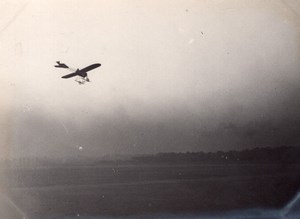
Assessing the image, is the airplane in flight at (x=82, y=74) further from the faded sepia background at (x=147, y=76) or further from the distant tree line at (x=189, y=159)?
the distant tree line at (x=189, y=159)

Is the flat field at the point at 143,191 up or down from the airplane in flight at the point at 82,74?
down

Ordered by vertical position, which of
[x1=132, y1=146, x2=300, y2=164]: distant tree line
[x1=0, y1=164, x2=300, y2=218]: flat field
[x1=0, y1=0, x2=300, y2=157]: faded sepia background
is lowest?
[x1=0, y1=164, x2=300, y2=218]: flat field

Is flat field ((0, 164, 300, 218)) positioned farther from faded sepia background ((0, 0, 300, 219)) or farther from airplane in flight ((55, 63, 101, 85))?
airplane in flight ((55, 63, 101, 85))

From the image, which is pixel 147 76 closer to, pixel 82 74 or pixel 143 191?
pixel 82 74

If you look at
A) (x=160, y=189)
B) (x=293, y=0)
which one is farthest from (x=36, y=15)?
(x=293, y=0)

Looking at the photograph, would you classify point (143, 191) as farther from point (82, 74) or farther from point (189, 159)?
point (82, 74)

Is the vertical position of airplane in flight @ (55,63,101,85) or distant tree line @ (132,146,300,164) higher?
airplane in flight @ (55,63,101,85)

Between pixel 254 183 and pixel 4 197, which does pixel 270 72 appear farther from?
pixel 4 197

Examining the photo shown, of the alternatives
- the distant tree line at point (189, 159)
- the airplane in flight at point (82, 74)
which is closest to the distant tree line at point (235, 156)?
the distant tree line at point (189, 159)

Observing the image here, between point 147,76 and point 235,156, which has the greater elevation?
point 147,76

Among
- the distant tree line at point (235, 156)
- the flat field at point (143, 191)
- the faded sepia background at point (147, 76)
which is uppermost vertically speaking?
the faded sepia background at point (147, 76)

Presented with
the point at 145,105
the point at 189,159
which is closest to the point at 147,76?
the point at 145,105

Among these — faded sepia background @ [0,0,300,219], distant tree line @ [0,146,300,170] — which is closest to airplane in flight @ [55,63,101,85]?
faded sepia background @ [0,0,300,219]
